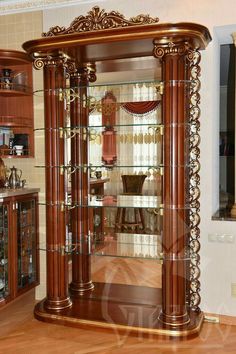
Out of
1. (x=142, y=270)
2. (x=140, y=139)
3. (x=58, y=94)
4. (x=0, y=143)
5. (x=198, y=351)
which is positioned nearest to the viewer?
(x=198, y=351)

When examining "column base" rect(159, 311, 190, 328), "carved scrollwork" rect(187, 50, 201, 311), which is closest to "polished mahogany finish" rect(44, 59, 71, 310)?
"column base" rect(159, 311, 190, 328)

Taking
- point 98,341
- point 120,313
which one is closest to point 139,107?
point 120,313

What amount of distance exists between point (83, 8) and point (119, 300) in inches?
98.6

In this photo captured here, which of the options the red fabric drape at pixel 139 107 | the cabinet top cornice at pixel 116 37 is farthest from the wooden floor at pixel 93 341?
the cabinet top cornice at pixel 116 37

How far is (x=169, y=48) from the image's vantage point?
267 centimetres

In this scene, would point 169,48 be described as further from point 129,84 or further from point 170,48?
point 129,84

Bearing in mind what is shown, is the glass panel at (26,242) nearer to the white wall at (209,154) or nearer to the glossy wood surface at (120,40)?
the glossy wood surface at (120,40)

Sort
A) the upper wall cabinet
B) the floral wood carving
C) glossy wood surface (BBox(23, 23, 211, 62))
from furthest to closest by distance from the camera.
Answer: the upper wall cabinet → the floral wood carving → glossy wood surface (BBox(23, 23, 211, 62))

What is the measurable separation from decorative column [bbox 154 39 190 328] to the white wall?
0.30m

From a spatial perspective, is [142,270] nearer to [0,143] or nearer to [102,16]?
[0,143]

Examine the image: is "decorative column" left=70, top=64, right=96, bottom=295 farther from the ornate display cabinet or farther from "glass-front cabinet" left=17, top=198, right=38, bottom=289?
"glass-front cabinet" left=17, top=198, right=38, bottom=289

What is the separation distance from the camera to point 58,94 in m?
2.99

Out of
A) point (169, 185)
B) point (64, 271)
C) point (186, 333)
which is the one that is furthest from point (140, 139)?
point (186, 333)

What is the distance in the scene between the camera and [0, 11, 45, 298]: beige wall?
3447 mm
